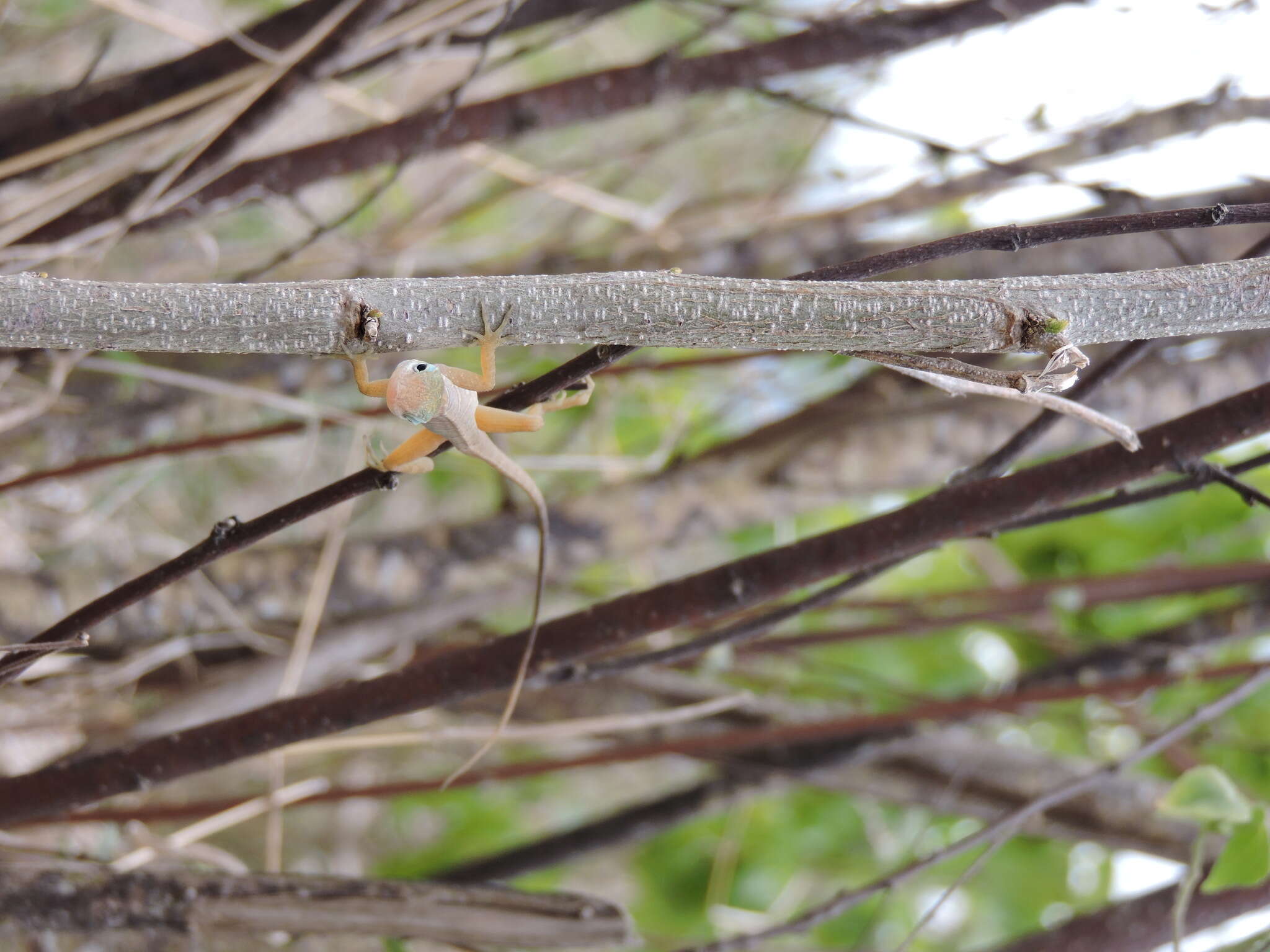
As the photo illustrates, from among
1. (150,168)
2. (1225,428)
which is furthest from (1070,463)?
(150,168)

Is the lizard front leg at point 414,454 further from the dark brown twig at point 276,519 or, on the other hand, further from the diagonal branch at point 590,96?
the diagonal branch at point 590,96

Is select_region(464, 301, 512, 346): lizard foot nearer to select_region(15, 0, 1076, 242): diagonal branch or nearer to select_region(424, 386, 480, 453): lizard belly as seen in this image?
select_region(424, 386, 480, 453): lizard belly

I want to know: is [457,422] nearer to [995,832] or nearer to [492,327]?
[492,327]

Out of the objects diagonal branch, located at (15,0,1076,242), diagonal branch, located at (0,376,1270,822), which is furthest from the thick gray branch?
diagonal branch, located at (15,0,1076,242)

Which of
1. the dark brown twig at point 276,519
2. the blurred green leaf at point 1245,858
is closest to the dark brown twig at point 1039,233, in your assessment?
the dark brown twig at point 276,519

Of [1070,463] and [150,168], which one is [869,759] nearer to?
[1070,463]

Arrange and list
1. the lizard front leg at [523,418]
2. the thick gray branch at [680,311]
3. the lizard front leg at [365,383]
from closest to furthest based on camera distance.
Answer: the thick gray branch at [680,311] → the lizard front leg at [365,383] → the lizard front leg at [523,418]
